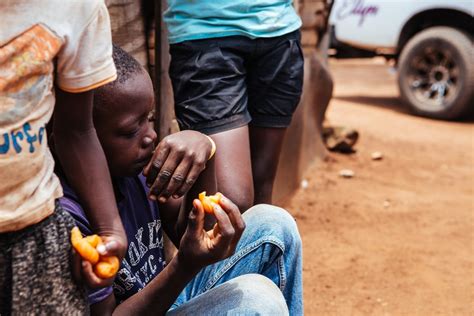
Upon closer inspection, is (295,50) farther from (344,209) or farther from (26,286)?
(344,209)

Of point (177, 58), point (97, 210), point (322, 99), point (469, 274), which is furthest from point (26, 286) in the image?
point (322, 99)

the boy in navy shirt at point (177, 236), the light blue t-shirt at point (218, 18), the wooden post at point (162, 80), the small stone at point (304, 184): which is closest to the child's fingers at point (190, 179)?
the boy in navy shirt at point (177, 236)

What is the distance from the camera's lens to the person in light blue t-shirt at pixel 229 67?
2.52m

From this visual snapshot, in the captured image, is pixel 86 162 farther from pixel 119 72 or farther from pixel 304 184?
pixel 304 184

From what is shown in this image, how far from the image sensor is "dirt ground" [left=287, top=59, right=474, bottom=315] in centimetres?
341

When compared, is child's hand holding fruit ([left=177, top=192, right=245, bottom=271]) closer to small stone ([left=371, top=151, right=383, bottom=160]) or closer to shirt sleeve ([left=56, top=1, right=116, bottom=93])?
shirt sleeve ([left=56, top=1, right=116, bottom=93])

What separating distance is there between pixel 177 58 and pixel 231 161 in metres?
0.43

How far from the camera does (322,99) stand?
5.25 metres

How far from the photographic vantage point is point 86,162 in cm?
153

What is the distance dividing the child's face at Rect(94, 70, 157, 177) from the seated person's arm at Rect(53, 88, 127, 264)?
0.23 metres

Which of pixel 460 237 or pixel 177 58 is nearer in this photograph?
pixel 177 58

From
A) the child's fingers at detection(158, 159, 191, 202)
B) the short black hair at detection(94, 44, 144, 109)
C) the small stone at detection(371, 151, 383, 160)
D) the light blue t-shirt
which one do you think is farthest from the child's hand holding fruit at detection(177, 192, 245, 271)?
the small stone at detection(371, 151, 383, 160)

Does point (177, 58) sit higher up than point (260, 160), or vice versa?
point (177, 58)

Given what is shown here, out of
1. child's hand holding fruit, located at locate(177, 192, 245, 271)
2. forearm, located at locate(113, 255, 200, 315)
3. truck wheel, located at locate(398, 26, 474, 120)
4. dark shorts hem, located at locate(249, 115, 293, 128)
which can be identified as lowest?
truck wheel, located at locate(398, 26, 474, 120)
